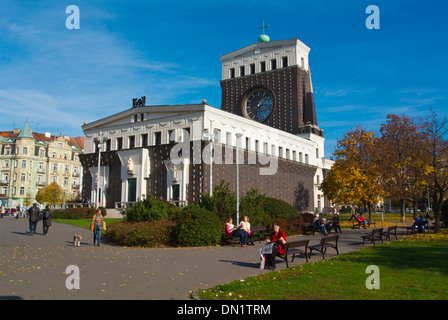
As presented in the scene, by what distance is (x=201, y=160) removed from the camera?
41.6m

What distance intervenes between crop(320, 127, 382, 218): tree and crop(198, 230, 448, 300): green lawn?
927 inches

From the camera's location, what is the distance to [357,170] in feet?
121

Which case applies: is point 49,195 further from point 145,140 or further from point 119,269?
point 119,269

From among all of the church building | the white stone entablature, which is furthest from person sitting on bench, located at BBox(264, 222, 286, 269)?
the white stone entablature

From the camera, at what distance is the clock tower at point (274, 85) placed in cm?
6225

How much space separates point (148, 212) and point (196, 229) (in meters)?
4.26

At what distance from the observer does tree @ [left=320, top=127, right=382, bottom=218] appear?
37094mm

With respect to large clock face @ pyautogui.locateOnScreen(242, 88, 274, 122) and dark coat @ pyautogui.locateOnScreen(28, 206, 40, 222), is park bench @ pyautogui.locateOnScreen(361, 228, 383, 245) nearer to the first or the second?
dark coat @ pyautogui.locateOnScreen(28, 206, 40, 222)

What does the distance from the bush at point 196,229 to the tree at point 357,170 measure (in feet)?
73.6

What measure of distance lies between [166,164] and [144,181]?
3794 mm

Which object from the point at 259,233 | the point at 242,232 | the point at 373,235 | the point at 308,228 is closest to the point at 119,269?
the point at 242,232

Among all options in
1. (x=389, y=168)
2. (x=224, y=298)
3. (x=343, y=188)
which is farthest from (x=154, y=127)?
(x=224, y=298)

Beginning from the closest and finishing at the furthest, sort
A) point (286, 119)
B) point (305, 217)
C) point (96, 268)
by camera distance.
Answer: point (96, 268) → point (305, 217) → point (286, 119)

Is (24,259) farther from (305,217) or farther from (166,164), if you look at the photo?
(166,164)
